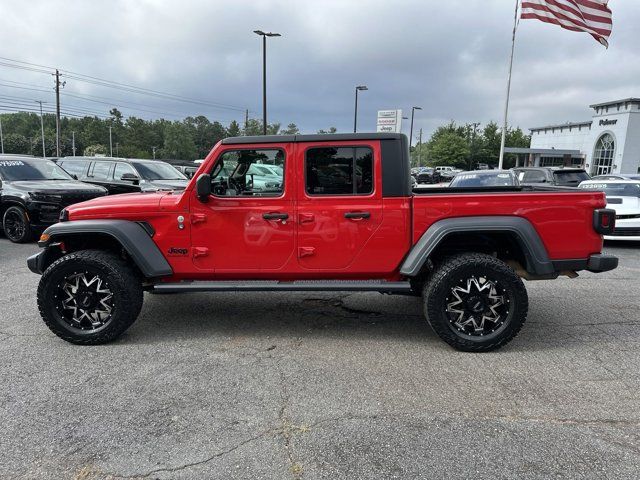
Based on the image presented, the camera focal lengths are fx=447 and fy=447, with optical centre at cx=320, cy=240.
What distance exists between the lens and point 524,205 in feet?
12.9

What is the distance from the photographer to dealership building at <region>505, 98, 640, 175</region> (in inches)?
1788

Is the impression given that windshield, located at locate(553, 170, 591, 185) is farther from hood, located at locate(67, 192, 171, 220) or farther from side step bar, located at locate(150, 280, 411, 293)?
hood, located at locate(67, 192, 171, 220)

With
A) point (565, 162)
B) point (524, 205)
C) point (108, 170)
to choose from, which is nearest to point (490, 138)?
point (565, 162)

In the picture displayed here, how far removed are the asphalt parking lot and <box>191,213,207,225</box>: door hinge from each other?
1.14 meters

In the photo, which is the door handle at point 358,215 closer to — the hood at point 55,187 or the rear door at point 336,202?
the rear door at point 336,202

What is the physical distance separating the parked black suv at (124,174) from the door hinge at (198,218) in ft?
25.9

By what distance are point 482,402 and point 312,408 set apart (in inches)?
47.3

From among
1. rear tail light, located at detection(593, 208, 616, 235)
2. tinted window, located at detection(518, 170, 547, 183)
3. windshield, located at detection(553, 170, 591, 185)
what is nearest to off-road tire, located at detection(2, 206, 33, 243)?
rear tail light, located at detection(593, 208, 616, 235)

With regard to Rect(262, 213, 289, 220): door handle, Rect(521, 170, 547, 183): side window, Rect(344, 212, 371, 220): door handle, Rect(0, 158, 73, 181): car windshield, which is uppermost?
Rect(521, 170, 547, 183): side window

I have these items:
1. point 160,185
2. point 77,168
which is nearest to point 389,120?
point 160,185

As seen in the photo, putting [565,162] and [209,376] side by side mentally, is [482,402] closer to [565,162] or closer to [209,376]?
[209,376]

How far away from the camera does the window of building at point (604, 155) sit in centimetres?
4872

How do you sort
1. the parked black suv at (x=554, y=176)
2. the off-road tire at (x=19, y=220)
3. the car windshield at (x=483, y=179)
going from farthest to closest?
the parked black suv at (x=554, y=176)
the car windshield at (x=483, y=179)
the off-road tire at (x=19, y=220)

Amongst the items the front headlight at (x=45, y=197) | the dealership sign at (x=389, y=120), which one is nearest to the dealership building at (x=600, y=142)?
the dealership sign at (x=389, y=120)
